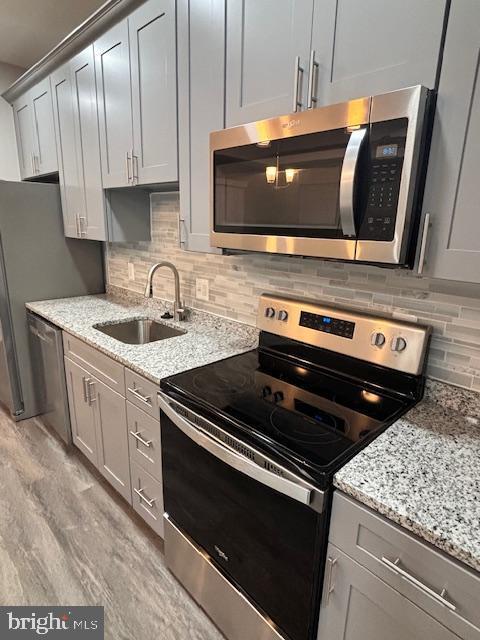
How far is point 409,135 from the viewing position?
2.77 feet

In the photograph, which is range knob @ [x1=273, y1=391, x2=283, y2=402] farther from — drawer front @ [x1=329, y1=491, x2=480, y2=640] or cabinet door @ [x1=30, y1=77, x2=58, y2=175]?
cabinet door @ [x1=30, y1=77, x2=58, y2=175]

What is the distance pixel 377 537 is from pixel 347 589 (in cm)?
19

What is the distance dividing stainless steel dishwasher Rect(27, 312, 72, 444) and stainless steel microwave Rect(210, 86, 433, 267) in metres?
1.45

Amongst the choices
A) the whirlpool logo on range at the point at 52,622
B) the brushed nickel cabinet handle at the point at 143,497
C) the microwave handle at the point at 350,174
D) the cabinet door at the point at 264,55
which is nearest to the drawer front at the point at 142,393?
the brushed nickel cabinet handle at the point at 143,497

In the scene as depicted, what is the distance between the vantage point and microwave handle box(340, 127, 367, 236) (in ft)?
2.97

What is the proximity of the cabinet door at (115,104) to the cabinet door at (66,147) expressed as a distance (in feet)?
1.26

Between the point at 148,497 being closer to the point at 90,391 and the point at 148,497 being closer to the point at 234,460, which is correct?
the point at 90,391

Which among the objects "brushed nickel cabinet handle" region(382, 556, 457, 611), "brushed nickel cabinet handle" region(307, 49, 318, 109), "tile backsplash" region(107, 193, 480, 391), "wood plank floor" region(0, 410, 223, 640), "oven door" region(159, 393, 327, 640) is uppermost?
"brushed nickel cabinet handle" region(307, 49, 318, 109)

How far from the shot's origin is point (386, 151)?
885 mm

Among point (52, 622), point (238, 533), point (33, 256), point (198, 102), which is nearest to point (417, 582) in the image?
point (238, 533)

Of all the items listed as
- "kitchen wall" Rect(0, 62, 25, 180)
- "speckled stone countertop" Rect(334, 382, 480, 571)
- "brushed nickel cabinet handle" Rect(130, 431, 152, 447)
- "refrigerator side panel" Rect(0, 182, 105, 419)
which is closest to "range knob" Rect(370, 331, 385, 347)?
"speckled stone countertop" Rect(334, 382, 480, 571)

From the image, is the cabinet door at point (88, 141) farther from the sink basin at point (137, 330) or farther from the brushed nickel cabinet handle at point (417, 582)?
the brushed nickel cabinet handle at point (417, 582)

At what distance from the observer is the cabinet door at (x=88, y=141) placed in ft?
6.61

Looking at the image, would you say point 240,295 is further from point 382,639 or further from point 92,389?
point 382,639
